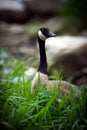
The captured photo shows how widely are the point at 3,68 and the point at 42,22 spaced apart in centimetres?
991

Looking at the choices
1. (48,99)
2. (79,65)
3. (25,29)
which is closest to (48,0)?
(25,29)

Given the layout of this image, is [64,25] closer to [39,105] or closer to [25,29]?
[25,29]

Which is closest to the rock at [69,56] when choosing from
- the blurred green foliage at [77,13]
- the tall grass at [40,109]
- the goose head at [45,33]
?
the goose head at [45,33]

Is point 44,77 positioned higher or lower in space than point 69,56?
higher

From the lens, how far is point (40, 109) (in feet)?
18.9

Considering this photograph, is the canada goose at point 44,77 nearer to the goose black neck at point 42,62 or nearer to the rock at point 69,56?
the goose black neck at point 42,62

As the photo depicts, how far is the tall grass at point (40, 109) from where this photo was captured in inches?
207

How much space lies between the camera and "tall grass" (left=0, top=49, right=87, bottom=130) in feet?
17.3

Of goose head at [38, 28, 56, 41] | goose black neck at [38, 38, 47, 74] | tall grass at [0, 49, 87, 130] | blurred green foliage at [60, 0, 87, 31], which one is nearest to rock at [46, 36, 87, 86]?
goose black neck at [38, 38, 47, 74]

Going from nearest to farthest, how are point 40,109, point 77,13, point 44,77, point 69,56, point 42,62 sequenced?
point 40,109, point 44,77, point 42,62, point 69,56, point 77,13

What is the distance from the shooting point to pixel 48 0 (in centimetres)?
1941

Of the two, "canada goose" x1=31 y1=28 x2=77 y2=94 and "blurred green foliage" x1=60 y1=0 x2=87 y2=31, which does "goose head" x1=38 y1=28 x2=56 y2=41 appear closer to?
"canada goose" x1=31 y1=28 x2=77 y2=94

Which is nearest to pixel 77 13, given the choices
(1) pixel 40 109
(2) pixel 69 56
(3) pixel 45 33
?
(2) pixel 69 56

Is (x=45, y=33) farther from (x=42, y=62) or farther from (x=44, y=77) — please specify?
(x=44, y=77)
